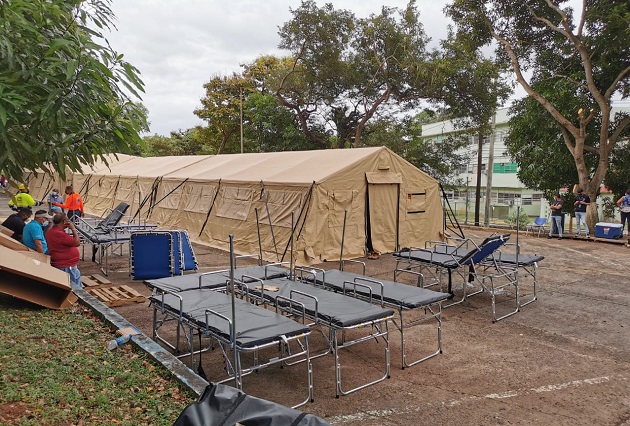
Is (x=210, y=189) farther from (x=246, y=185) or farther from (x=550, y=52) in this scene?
(x=550, y=52)

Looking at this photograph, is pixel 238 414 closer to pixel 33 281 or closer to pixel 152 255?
pixel 33 281

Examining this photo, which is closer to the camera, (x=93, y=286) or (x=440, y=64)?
(x=93, y=286)

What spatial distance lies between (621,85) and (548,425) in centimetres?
1644

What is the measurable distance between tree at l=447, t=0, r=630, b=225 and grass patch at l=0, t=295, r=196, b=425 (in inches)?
635

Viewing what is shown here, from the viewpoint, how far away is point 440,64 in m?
19.3

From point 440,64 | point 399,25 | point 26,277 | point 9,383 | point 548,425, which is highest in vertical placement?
point 399,25

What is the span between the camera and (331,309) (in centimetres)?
514

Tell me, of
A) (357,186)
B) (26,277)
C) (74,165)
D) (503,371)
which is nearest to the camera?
(74,165)

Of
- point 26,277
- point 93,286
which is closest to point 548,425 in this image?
point 26,277

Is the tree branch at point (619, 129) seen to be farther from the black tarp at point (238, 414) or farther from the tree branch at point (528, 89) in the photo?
the black tarp at point (238, 414)

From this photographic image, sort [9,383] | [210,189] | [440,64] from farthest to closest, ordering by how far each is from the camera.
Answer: [440,64]
[210,189]
[9,383]

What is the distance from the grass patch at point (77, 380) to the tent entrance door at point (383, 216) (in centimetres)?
782

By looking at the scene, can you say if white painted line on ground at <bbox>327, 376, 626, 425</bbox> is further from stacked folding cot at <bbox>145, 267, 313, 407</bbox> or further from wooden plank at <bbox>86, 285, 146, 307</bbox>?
wooden plank at <bbox>86, 285, 146, 307</bbox>

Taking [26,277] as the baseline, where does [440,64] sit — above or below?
above
